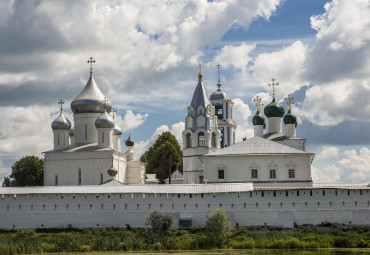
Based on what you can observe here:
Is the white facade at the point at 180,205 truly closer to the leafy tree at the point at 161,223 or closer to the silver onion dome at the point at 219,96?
the leafy tree at the point at 161,223

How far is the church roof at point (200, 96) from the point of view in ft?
131

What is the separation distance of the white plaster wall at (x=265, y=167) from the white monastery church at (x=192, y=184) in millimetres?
51

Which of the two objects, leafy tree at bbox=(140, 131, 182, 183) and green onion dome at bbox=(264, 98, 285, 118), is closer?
green onion dome at bbox=(264, 98, 285, 118)

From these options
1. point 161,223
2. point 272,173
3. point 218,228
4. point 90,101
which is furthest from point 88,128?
point 218,228

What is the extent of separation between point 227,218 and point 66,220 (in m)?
7.52

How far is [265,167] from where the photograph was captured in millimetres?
34469

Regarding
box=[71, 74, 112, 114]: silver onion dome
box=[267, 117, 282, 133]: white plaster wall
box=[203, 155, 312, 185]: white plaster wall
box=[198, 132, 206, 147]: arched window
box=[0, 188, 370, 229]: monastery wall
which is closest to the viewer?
box=[0, 188, 370, 229]: monastery wall

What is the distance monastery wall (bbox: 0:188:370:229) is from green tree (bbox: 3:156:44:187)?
64.5 feet

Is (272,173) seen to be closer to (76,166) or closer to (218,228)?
(218,228)

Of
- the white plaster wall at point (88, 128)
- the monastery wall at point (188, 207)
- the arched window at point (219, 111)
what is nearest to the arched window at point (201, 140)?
the white plaster wall at point (88, 128)

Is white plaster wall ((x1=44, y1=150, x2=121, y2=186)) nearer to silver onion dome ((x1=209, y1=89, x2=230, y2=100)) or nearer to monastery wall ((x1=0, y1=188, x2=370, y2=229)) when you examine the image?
monastery wall ((x1=0, y1=188, x2=370, y2=229))

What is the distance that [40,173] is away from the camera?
49.3m

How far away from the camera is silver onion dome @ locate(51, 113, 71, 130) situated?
1550 inches

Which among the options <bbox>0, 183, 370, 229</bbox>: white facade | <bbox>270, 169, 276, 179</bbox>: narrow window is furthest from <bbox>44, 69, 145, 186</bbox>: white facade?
<bbox>270, 169, 276, 179</bbox>: narrow window
